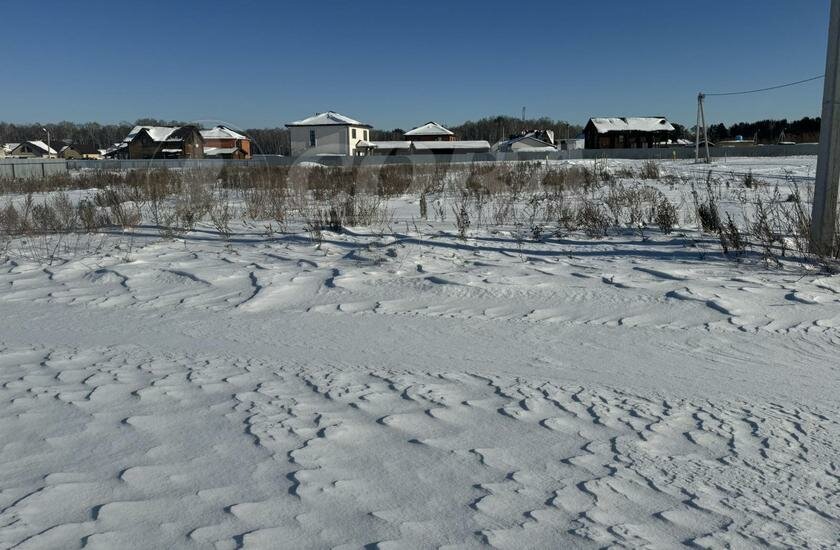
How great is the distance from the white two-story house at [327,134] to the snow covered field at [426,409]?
53.6m

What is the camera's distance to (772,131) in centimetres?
6750

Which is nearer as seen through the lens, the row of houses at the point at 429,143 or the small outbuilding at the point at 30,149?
the row of houses at the point at 429,143

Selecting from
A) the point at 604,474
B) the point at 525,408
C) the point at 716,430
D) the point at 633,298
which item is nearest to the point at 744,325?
the point at 633,298

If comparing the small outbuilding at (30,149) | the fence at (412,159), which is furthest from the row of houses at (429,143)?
the small outbuilding at (30,149)

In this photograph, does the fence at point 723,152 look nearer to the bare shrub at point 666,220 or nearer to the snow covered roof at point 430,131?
the snow covered roof at point 430,131

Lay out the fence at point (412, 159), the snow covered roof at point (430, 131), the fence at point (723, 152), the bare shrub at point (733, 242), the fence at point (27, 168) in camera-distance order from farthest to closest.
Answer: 1. the snow covered roof at point (430, 131)
2. the fence at point (723, 152)
3. the fence at point (412, 159)
4. the fence at point (27, 168)
5. the bare shrub at point (733, 242)

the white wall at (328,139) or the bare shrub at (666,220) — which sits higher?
the white wall at (328,139)

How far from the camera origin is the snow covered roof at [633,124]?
2257 inches

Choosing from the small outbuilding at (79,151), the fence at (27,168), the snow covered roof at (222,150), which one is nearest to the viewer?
the fence at (27,168)

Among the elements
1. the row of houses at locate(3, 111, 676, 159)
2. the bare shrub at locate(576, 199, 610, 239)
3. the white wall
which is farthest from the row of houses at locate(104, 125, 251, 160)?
the bare shrub at locate(576, 199, 610, 239)

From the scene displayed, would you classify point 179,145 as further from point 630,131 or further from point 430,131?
point 630,131

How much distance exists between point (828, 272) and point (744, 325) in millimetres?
1738

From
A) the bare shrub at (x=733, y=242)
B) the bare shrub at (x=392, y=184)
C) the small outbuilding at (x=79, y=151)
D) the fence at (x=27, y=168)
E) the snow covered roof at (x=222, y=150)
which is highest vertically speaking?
the small outbuilding at (x=79, y=151)

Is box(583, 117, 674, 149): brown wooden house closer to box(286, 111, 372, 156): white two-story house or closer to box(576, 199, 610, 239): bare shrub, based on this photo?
box(286, 111, 372, 156): white two-story house
